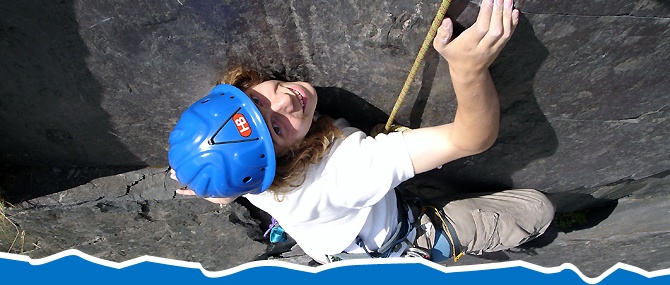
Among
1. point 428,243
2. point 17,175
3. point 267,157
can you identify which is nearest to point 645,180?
point 428,243

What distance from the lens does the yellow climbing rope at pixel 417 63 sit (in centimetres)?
146

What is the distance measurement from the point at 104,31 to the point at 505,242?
6.22 feet

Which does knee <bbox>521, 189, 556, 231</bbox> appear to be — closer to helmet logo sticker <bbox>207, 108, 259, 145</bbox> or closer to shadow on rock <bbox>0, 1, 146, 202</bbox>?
helmet logo sticker <bbox>207, 108, 259, 145</bbox>

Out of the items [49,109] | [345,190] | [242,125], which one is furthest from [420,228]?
[49,109]

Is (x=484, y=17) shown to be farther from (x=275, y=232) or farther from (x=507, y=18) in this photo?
(x=275, y=232)

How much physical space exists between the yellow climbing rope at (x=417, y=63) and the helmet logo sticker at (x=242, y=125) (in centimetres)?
52

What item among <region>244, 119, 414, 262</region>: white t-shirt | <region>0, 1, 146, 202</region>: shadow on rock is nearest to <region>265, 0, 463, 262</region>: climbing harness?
<region>244, 119, 414, 262</region>: white t-shirt

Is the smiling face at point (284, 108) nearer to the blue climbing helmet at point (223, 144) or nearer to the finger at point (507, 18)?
the blue climbing helmet at point (223, 144)

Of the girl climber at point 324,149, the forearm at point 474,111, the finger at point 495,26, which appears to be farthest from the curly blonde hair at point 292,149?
the finger at point 495,26

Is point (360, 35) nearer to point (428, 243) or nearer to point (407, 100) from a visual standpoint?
point (407, 100)

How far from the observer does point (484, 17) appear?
143cm

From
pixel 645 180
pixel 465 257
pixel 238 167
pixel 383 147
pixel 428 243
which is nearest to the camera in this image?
pixel 238 167

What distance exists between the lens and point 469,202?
2.48m

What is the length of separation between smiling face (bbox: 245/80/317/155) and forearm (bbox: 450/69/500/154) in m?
0.47
